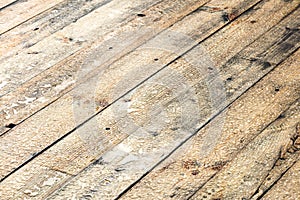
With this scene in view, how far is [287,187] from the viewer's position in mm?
1403

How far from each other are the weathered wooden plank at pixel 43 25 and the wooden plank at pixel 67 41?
25 mm

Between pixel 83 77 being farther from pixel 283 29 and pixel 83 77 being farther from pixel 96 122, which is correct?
pixel 283 29

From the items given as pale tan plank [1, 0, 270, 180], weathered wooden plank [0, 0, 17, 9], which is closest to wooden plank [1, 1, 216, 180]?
pale tan plank [1, 0, 270, 180]

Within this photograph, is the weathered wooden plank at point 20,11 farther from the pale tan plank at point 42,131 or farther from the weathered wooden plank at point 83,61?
the pale tan plank at point 42,131

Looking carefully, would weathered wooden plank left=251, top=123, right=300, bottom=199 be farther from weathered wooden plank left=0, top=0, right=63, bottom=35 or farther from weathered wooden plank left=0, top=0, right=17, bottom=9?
weathered wooden plank left=0, top=0, right=17, bottom=9

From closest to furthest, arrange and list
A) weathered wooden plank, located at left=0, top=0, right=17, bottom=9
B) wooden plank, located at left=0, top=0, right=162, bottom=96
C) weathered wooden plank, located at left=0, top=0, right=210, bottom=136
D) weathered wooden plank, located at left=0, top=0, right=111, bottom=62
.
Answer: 1. weathered wooden plank, located at left=0, top=0, right=210, bottom=136
2. wooden plank, located at left=0, top=0, right=162, bottom=96
3. weathered wooden plank, located at left=0, top=0, right=111, bottom=62
4. weathered wooden plank, located at left=0, top=0, right=17, bottom=9

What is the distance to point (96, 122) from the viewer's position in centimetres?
167

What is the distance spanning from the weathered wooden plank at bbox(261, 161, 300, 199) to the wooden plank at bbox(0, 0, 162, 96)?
0.80 m

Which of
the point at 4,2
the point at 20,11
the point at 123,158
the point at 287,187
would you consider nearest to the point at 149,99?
the point at 123,158

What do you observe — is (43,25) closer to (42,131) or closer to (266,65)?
(42,131)

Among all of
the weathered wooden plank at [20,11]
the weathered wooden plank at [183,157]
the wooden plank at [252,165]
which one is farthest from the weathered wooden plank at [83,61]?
the wooden plank at [252,165]

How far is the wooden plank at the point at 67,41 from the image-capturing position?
1907 millimetres

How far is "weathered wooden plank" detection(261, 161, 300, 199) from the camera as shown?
138cm

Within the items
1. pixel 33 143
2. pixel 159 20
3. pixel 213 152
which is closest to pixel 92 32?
pixel 159 20
